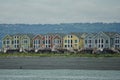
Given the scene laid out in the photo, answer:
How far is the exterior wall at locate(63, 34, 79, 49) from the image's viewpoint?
388 inches

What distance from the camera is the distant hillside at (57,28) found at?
9.77 m

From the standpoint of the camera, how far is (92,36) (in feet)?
32.2

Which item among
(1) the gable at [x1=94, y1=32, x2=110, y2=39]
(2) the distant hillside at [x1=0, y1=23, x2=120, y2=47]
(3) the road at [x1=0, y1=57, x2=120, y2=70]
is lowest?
(3) the road at [x1=0, y1=57, x2=120, y2=70]

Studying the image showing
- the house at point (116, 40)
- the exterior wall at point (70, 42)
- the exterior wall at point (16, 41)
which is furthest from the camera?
the exterior wall at point (16, 41)

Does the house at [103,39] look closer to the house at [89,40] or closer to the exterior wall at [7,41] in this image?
the house at [89,40]

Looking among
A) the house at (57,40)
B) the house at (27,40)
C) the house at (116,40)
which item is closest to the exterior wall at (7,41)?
the house at (27,40)

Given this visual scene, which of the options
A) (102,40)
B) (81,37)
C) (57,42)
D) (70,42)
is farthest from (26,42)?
(102,40)

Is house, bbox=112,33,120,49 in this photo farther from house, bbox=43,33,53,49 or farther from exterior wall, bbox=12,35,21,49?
exterior wall, bbox=12,35,21,49

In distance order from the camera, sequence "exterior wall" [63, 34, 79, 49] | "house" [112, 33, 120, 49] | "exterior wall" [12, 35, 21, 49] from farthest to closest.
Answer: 1. "exterior wall" [12, 35, 21, 49]
2. "exterior wall" [63, 34, 79, 49]
3. "house" [112, 33, 120, 49]

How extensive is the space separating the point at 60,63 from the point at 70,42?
0.68 meters

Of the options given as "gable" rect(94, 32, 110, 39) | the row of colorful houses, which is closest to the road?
the row of colorful houses

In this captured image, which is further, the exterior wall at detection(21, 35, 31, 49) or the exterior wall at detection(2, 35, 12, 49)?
the exterior wall at detection(2, 35, 12, 49)

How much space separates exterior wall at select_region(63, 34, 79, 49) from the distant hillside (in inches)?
7.4

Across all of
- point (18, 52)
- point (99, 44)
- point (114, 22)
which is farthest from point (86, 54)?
point (18, 52)
